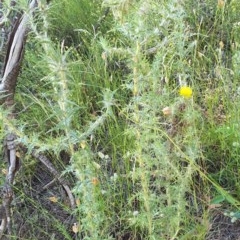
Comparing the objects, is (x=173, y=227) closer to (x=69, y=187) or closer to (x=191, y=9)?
(x=69, y=187)

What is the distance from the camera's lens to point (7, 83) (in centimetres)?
154

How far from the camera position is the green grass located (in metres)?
1.20

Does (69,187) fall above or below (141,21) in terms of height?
below

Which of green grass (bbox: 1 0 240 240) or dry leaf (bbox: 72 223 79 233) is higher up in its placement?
green grass (bbox: 1 0 240 240)

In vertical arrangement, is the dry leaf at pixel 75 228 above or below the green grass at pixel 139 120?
Result: below

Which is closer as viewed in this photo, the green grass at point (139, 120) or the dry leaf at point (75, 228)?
the green grass at point (139, 120)

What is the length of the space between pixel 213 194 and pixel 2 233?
2.22 feet

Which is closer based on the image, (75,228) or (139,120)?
(139,120)

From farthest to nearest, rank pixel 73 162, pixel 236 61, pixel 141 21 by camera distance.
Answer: pixel 236 61 < pixel 73 162 < pixel 141 21

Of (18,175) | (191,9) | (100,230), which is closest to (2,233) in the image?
(18,175)

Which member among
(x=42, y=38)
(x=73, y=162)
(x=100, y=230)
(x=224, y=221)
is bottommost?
(x=224, y=221)

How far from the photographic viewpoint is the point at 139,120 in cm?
122

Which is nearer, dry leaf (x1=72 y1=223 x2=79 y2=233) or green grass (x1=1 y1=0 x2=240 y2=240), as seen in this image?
green grass (x1=1 y1=0 x2=240 y2=240)

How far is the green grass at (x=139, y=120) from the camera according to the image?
3.92ft
